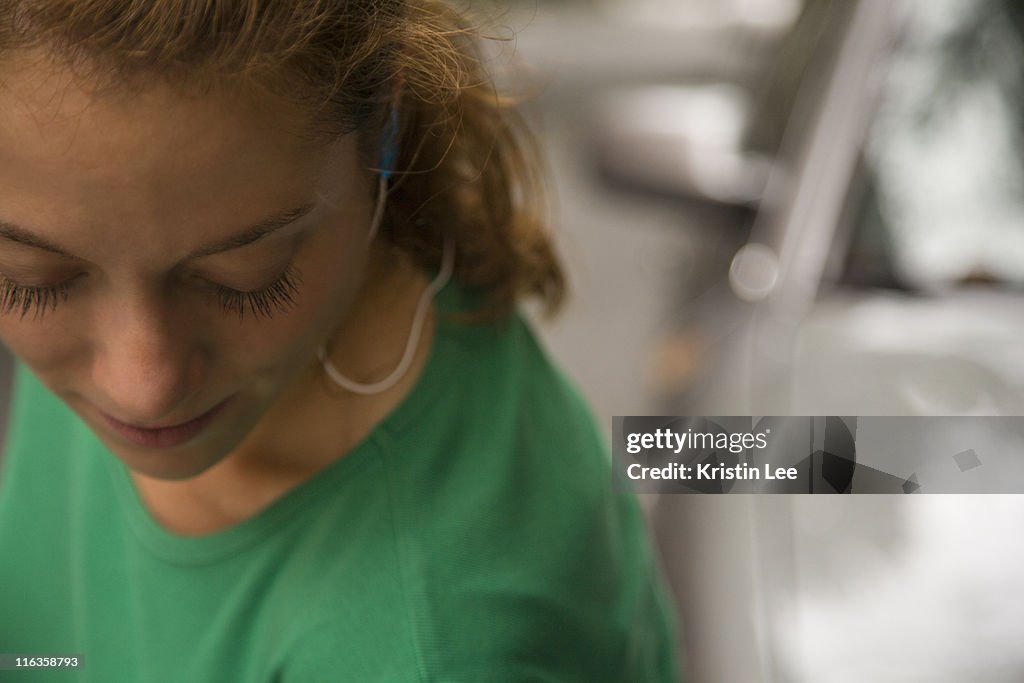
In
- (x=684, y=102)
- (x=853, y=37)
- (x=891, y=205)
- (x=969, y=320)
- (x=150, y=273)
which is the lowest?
(x=150, y=273)

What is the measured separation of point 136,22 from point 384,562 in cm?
40

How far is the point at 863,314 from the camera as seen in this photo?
5.35 ft

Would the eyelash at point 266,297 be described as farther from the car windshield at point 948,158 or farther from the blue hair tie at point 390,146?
the car windshield at point 948,158

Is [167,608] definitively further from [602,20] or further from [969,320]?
[602,20]

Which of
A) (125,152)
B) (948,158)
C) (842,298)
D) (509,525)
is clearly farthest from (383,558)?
(948,158)

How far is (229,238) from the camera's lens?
27.1 inches

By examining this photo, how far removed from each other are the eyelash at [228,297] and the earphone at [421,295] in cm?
12

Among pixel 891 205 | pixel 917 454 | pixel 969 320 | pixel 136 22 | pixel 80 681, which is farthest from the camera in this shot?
pixel 891 205

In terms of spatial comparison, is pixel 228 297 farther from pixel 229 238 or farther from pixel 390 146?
pixel 390 146

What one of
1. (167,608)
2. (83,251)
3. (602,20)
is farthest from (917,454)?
(602,20)

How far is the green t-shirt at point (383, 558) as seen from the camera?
79 cm

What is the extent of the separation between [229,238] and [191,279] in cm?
5

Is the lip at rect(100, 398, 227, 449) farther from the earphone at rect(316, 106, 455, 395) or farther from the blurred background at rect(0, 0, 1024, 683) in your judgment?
the blurred background at rect(0, 0, 1024, 683)

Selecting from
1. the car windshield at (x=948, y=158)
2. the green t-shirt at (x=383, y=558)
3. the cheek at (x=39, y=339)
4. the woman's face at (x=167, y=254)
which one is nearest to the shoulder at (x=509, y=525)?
the green t-shirt at (x=383, y=558)
